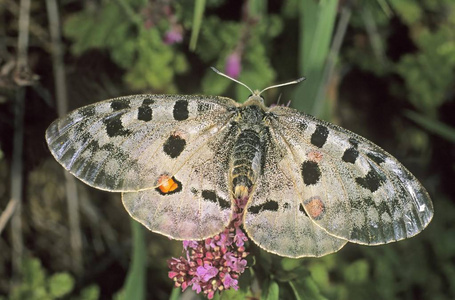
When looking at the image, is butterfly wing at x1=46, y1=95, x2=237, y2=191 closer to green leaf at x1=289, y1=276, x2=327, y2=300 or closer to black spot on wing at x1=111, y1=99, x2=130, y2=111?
black spot on wing at x1=111, y1=99, x2=130, y2=111

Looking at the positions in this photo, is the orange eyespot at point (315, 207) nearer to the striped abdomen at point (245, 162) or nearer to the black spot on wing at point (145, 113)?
the striped abdomen at point (245, 162)

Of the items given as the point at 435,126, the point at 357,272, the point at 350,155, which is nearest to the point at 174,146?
the point at 350,155

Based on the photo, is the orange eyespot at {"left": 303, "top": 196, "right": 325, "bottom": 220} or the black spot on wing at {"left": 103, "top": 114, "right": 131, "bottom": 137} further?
the black spot on wing at {"left": 103, "top": 114, "right": 131, "bottom": 137}

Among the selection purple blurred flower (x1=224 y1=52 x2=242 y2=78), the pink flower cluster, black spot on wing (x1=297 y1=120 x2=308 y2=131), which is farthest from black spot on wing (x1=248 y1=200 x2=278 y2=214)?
purple blurred flower (x1=224 y1=52 x2=242 y2=78)

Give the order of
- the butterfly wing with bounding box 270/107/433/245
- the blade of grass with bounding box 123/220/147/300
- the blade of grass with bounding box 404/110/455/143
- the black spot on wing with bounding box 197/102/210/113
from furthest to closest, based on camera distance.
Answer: the blade of grass with bounding box 404/110/455/143, the blade of grass with bounding box 123/220/147/300, the black spot on wing with bounding box 197/102/210/113, the butterfly wing with bounding box 270/107/433/245

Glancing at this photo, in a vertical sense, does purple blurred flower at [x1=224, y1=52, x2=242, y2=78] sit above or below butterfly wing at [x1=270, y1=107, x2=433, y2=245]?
above

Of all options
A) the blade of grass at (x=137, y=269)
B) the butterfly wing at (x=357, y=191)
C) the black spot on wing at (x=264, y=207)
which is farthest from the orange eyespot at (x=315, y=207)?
the blade of grass at (x=137, y=269)
